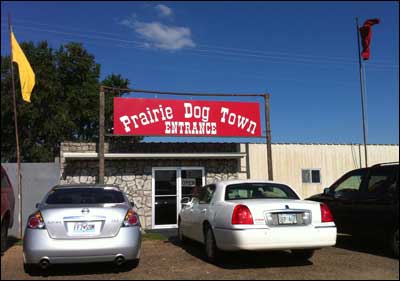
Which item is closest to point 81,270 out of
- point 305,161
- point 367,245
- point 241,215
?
point 241,215

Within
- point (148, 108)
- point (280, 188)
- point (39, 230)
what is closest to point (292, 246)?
point (280, 188)

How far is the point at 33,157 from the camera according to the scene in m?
29.7

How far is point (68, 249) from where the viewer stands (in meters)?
6.93

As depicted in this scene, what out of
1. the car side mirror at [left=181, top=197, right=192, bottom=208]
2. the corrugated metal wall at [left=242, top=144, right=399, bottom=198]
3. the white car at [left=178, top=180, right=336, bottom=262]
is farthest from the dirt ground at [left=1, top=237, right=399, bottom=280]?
the corrugated metal wall at [left=242, top=144, right=399, bottom=198]

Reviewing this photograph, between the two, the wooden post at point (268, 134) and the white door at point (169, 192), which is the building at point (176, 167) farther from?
the wooden post at point (268, 134)

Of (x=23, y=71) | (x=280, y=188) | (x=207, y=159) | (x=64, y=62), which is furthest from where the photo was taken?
(x=64, y=62)

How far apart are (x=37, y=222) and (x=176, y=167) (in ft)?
28.0

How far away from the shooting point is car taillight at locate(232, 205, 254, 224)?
7.50 metres

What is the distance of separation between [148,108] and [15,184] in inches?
173

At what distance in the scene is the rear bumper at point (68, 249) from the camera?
6.91 meters

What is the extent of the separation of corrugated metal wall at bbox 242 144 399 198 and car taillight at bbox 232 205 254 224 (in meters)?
8.68

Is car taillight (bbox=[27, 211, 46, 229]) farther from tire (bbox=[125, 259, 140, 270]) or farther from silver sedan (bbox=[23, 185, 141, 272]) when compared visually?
tire (bbox=[125, 259, 140, 270])

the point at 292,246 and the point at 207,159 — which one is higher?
the point at 207,159

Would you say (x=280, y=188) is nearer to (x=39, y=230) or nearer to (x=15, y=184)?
(x=39, y=230)
